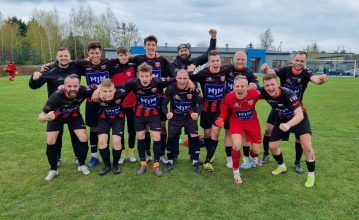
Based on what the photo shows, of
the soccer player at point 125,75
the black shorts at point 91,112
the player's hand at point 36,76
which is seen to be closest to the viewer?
the player's hand at point 36,76

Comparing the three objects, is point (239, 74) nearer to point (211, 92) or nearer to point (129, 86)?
point (211, 92)

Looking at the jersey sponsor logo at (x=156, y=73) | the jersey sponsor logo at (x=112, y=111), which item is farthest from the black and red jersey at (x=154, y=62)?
the jersey sponsor logo at (x=112, y=111)

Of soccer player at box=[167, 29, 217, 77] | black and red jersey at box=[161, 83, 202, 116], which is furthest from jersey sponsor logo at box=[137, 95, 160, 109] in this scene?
soccer player at box=[167, 29, 217, 77]

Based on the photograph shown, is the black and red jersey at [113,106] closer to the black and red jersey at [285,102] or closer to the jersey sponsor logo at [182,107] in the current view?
the jersey sponsor logo at [182,107]

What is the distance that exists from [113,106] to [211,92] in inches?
68.8

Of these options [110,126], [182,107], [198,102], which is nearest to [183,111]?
[182,107]

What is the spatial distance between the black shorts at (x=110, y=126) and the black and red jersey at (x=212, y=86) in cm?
153

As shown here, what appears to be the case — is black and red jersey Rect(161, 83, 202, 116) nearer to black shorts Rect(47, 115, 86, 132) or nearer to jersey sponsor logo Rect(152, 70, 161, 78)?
jersey sponsor logo Rect(152, 70, 161, 78)

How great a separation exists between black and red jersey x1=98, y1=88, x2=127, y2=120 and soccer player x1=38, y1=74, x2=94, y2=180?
12.5 inches

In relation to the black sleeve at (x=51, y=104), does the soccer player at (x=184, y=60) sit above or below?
above

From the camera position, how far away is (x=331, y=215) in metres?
3.83

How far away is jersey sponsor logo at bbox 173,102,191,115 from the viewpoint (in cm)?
549

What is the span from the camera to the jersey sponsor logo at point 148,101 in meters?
5.45

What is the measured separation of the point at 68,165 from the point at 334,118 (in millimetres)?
8628
